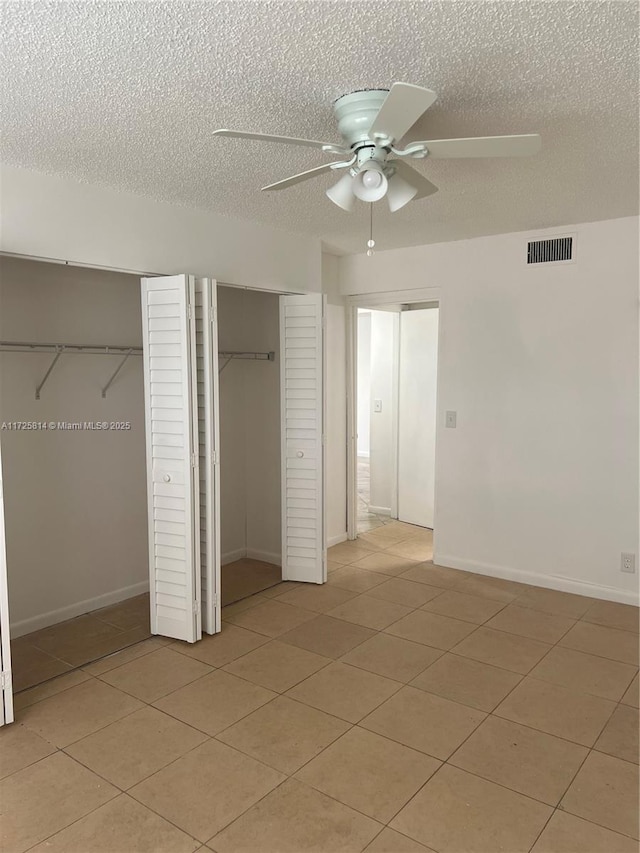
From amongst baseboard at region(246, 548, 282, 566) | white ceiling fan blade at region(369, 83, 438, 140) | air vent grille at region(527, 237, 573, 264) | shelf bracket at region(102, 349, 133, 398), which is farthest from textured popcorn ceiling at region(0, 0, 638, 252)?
baseboard at region(246, 548, 282, 566)

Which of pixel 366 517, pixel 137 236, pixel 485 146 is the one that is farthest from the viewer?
pixel 366 517

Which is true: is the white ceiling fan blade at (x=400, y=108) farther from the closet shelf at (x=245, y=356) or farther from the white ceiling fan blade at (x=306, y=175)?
the closet shelf at (x=245, y=356)

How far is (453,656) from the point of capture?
10.9 ft

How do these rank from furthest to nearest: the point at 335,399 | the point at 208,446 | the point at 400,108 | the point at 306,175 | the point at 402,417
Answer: the point at 402,417, the point at 335,399, the point at 208,446, the point at 306,175, the point at 400,108

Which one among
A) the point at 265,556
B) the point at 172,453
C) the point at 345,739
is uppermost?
the point at 172,453

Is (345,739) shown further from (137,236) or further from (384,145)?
(137,236)

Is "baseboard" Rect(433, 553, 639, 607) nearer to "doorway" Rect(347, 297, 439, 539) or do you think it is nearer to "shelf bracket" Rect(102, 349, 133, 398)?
"doorway" Rect(347, 297, 439, 539)

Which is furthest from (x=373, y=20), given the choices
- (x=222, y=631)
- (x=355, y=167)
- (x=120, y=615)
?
(x=120, y=615)

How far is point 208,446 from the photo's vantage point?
3490 mm

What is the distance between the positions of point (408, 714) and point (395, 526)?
324 centimetres

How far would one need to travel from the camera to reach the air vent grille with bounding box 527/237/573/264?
4.09 m

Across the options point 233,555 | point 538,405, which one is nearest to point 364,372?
point 233,555

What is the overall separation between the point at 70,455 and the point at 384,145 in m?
2.70

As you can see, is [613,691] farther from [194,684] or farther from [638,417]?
[194,684]
